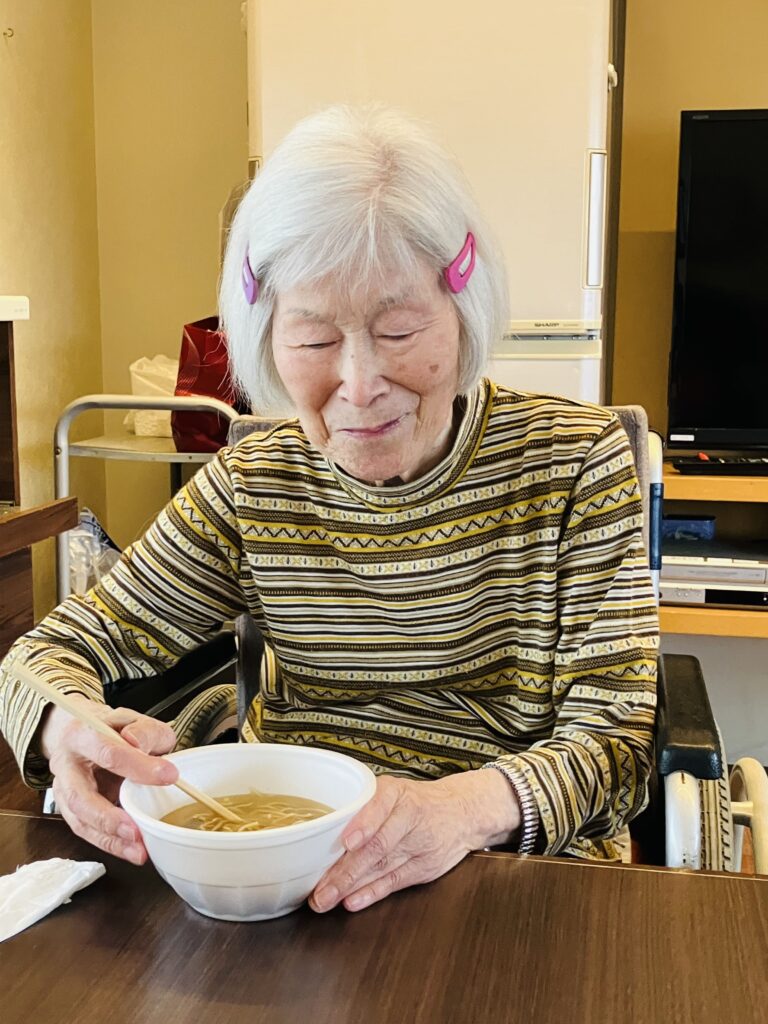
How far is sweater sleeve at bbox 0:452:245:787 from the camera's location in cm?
116

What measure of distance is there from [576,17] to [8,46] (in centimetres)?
137

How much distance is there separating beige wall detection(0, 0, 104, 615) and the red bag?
53 cm

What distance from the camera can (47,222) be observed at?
290cm

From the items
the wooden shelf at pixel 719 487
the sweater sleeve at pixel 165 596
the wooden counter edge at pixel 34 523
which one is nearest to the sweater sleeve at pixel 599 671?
the sweater sleeve at pixel 165 596

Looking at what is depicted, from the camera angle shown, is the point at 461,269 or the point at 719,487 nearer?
the point at 461,269

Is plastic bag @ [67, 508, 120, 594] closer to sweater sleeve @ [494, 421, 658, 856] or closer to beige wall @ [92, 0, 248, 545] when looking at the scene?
beige wall @ [92, 0, 248, 545]

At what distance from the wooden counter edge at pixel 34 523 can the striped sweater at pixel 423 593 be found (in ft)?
2.55

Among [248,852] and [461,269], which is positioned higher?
[461,269]

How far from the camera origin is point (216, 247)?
312cm

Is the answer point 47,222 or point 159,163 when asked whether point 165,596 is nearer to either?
point 47,222

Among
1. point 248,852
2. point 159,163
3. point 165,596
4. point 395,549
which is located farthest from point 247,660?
point 159,163

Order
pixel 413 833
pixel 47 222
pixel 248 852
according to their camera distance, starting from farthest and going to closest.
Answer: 1. pixel 47 222
2. pixel 413 833
3. pixel 248 852

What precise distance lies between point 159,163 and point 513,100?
3.90 feet

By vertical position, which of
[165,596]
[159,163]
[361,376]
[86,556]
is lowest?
[86,556]
